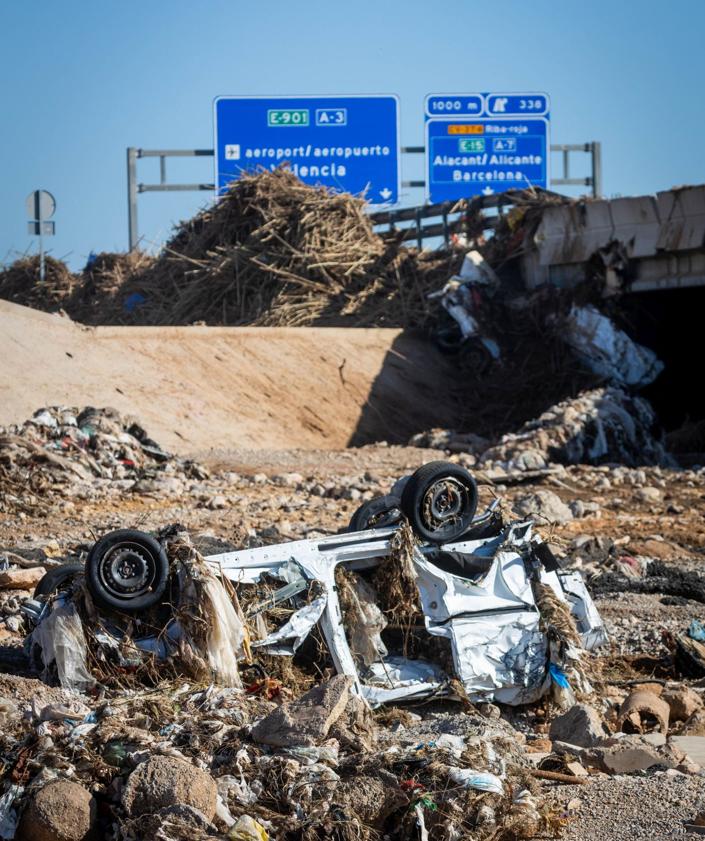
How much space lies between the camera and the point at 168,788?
423 centimetres

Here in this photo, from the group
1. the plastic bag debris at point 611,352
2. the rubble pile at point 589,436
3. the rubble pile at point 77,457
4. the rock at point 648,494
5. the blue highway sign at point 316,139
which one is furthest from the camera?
the blue highway sign at point 316,139

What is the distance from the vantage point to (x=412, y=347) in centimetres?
2206

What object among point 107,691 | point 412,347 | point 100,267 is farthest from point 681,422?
point 107,691

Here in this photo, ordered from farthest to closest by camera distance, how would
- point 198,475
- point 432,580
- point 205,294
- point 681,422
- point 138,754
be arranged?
point 205,294, point 681,422, point 198,475, point 432,580, point 138,754

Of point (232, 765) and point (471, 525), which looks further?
point (471, 525)

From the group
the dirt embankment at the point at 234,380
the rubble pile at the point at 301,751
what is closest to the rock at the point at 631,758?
the rubble pile at the point at 301,751

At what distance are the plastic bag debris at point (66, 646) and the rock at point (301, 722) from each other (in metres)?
1.35

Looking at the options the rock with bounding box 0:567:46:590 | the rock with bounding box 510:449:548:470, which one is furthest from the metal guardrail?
the rock with bounding box 0:567:46:590

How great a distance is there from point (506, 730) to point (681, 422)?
15.5 m

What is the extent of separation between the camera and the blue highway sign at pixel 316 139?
84.1ft

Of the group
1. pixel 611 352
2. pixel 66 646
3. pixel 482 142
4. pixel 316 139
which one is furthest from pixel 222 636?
pixel 482 142

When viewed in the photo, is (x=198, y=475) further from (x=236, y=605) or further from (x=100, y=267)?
(x=100, y=267)

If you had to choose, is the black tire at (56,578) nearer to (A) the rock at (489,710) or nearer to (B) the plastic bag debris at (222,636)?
(B) the plastic bag debris at (222,636)

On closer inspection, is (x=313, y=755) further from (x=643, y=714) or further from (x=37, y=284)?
(x=37, y=284)
